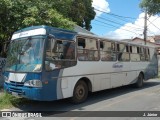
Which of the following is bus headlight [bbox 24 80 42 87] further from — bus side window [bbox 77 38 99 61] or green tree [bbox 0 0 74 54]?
green tree [bbox 0 0 74 54]

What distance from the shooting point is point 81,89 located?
9.69 meters

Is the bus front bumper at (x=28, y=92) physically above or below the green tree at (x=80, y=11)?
below

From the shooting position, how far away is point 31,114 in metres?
8.05

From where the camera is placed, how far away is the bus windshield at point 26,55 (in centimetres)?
814

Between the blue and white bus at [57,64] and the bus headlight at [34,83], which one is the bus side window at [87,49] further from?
the bus headlight at [34,83]

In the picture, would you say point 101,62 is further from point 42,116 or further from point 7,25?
point 7,25

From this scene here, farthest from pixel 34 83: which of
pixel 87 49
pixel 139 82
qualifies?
pixel 139 82

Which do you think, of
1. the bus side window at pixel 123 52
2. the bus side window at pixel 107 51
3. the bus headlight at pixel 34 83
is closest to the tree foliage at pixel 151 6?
the bus side window at pixel 123 52

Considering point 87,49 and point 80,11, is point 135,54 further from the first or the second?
point 80,11

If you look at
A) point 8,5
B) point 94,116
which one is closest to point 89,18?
point 8,5

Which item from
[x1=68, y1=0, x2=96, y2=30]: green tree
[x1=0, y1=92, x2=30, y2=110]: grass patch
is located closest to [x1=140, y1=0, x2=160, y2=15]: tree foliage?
[x1=0, y1=92, x2=30, y2=110]: grass patch

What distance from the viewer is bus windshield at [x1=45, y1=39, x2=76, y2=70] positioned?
8242mm

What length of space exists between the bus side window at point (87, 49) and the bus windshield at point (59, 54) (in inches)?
17.9

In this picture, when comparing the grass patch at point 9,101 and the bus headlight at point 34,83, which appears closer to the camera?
the bus headlight at point 34,83
